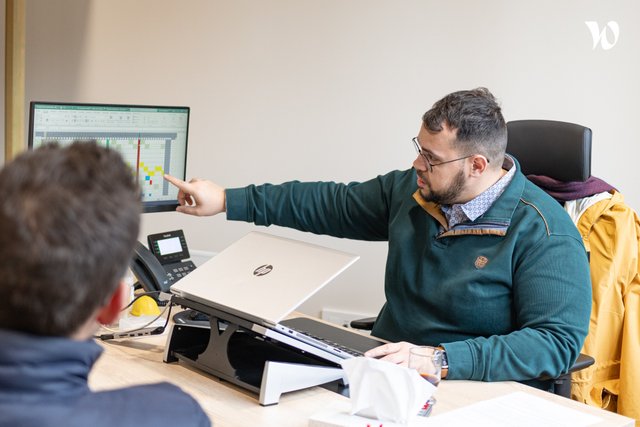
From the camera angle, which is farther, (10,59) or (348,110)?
(348,110)

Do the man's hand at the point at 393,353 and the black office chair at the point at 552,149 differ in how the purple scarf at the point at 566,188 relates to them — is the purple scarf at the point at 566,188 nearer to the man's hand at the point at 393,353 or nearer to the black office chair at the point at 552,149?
the black office chair at the point at 552,149

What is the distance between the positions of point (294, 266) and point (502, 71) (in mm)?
1726

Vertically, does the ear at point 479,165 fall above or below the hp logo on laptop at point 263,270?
above

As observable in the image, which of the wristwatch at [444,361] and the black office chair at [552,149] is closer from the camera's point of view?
the wristwatch at [444,361]

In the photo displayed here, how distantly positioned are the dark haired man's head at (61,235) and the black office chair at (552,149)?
175 cm

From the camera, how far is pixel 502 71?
3.12m

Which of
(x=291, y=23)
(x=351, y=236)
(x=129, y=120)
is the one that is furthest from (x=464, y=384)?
(x=291, y=23)

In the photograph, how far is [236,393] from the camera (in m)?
1.63

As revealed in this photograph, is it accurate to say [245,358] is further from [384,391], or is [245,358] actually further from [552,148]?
[552,148]

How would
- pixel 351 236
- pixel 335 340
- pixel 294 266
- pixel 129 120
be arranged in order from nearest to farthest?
pixel 294 266, pixel 335 340, pixel 129 120, pixel 351 236

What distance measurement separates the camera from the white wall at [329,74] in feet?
9.86

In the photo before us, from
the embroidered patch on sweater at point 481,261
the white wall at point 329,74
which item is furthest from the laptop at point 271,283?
the white wall at point 329,74

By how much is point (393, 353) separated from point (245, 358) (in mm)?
312

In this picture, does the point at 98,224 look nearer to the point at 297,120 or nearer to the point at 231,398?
the point at 231,398
